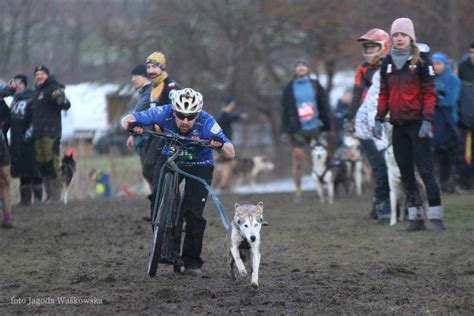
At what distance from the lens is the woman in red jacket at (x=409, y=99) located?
37.0 feet

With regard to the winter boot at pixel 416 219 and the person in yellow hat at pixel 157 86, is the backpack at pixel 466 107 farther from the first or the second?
the person in yellow hat at pixel 157 86

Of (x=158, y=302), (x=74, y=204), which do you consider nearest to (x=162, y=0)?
(x=74, y=204)

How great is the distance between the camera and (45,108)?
1642 centimetres

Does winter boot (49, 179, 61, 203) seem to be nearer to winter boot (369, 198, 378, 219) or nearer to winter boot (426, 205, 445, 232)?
winter boot (369, 198, 378, 219)

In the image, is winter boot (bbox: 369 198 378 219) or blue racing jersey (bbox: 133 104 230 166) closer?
blue racing jersey (bbox: 133 104 230 166)

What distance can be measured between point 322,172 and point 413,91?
6.68m

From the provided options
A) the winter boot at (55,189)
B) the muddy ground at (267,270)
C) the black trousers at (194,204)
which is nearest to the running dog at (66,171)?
the winter boot at (55,189)

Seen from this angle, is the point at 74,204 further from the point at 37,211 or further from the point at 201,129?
the point at 201,129

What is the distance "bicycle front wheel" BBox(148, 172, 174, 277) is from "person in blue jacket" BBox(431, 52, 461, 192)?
891cm

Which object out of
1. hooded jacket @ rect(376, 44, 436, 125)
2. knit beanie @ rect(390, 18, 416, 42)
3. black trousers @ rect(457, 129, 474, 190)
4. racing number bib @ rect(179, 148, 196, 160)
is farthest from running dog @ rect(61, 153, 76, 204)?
racing number bib @ rect(179, 148, 196, 160)

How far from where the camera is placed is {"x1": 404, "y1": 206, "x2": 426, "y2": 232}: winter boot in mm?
12250

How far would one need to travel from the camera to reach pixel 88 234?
1294cm

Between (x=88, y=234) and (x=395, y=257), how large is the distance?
14.2 feet

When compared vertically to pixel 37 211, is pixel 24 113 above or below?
above
